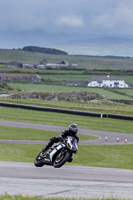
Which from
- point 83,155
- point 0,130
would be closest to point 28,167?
point 83,155

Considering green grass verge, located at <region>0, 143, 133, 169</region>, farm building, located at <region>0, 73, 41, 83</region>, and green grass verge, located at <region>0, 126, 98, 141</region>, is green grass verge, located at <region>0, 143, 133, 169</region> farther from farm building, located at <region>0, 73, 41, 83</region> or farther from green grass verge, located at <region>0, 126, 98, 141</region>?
farm building, located at <region>0, 73, 41, 83</region>

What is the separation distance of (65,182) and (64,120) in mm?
45376

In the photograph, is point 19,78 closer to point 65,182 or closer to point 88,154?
point 88,154

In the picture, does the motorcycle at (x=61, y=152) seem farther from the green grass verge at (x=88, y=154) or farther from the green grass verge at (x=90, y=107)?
the green grass verge at (x=90, y=107)

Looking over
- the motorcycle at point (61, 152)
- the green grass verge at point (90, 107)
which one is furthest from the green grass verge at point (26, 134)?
the motorcycle at point (61, 152)

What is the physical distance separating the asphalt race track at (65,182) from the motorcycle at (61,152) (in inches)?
24.4

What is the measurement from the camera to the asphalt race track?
15.4 meters

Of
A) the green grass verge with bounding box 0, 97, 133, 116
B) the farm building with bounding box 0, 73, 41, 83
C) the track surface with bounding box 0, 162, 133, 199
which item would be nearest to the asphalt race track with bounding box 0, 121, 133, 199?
the track surface with bounding box 0, 162, 133, 199

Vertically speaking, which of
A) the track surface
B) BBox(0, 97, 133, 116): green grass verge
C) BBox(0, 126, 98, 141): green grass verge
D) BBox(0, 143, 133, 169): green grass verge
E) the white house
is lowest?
BBox(0, 126, 98, 141): green grass verge

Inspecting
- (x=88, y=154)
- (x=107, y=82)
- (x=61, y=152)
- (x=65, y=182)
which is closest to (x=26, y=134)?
(x=88, y=154)

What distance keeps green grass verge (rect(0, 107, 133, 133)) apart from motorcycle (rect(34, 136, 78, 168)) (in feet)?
121

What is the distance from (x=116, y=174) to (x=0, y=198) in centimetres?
729

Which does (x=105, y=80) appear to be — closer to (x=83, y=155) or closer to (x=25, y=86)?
(x=25, y=86)

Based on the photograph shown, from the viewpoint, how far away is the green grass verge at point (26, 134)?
144 ft
